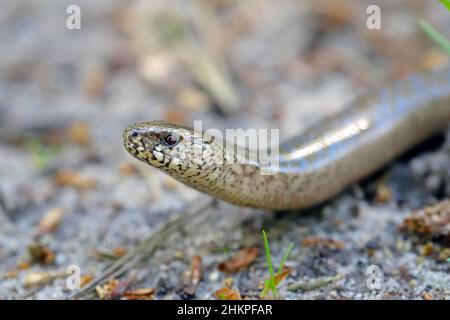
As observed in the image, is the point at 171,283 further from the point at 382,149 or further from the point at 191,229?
the point at 382,149

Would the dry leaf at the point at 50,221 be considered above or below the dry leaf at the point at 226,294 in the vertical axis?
above

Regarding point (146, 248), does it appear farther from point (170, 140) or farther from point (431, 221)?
point (431, 221)

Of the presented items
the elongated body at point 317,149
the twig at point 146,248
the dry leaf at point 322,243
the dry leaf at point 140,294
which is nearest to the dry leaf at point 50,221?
the twig at point 146,248

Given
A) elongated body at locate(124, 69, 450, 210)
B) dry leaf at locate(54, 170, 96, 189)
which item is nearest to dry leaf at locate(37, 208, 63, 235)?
dry leaf at locate(54, 170, 96, 189)

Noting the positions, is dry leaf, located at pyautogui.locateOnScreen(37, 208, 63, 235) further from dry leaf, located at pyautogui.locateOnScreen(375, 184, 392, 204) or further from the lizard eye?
dry leaf, located at pyautogui.locateOnScreen(375, 184, 392, 204)

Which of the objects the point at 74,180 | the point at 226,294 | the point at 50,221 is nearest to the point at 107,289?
the point at 226,294

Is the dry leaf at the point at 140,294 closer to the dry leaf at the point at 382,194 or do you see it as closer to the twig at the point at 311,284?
the twig at the point at 311,284
